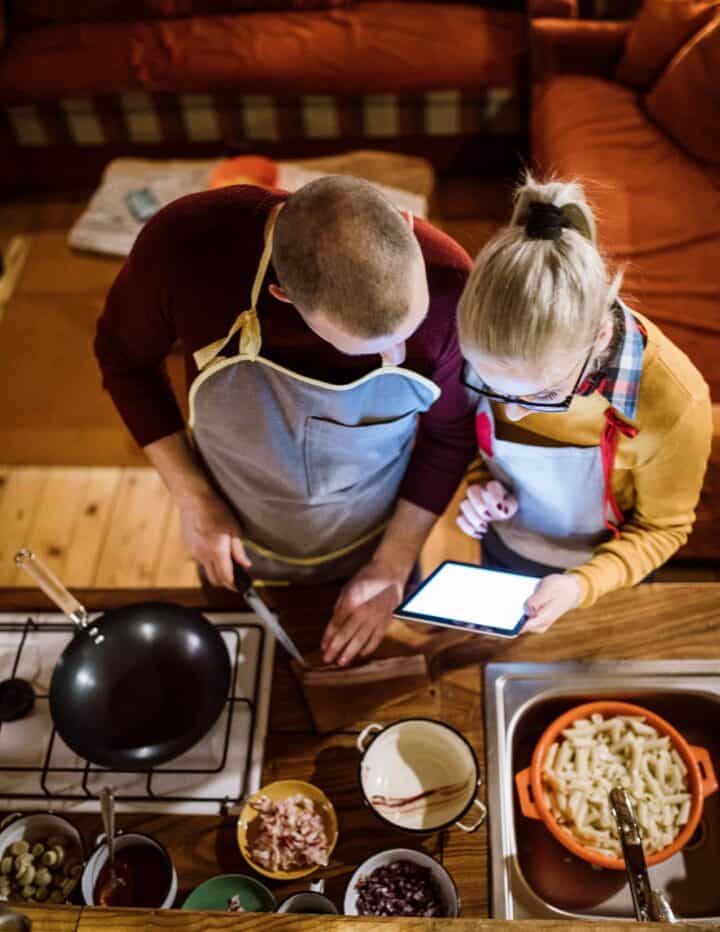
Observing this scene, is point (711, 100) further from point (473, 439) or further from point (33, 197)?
point (33, 197)

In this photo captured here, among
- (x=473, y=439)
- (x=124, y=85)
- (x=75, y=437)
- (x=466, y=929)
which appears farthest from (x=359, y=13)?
(x=466, y=929)

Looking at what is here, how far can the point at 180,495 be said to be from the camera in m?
1.51

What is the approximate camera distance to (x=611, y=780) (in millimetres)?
1246

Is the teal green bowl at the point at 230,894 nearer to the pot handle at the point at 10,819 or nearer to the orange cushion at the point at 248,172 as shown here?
the pot handle at the point at 10,819

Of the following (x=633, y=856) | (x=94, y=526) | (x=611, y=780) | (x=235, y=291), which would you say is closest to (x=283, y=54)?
(x=94, y=526)

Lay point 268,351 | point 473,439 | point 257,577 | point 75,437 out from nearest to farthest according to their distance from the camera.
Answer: point 268,351 < point 473,439 < point 257,577 < point 75,437

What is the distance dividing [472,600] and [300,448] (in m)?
0.34

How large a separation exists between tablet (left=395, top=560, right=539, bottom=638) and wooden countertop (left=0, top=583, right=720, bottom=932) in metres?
0.12

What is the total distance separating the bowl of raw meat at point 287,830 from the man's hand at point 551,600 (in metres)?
0.38

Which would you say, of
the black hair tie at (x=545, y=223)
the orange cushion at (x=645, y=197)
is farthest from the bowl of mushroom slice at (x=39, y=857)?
the orange cushion at (x=645, y=197)

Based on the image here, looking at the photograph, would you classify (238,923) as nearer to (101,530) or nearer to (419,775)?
(419,775)

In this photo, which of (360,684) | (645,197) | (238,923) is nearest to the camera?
(238,923)

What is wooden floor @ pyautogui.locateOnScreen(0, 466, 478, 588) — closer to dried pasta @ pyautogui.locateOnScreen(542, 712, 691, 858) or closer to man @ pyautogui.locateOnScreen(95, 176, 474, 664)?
man @ pyautogui.locateOnScreen(95, 176, 474, 664)

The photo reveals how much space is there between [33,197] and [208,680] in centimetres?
316
